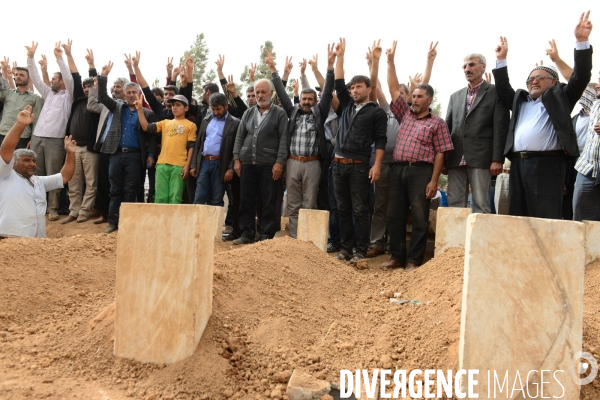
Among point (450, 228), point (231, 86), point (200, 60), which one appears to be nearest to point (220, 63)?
point (231, 86)

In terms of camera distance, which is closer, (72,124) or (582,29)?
(582,29)

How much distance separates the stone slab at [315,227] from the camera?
537 cm

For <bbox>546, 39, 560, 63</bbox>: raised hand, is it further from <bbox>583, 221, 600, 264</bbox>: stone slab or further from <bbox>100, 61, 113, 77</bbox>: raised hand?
<bbox>100, 61, 113, 77</bbox>: raised hand

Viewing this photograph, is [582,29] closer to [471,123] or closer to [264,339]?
[471,123]

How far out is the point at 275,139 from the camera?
6.33 m

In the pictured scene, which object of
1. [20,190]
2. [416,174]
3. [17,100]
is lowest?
[20,190]

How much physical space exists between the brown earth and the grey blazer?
44.0 inches

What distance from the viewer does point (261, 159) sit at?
625 centimetres

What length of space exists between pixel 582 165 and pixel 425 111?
1643 millimetres

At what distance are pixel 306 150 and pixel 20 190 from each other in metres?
3.21

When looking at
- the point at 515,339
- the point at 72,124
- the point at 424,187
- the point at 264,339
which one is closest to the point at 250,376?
the point at 264,339

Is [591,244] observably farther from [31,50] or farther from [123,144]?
[31,50]

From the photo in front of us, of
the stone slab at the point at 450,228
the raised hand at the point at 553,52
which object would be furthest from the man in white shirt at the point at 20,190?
the raised hand at the point at 553,52

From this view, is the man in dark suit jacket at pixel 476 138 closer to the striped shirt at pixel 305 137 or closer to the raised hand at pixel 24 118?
the striped shirt at pixel 305 137
